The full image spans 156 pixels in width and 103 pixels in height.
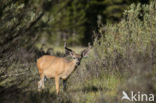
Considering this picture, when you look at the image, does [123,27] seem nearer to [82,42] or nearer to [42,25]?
[42,25]

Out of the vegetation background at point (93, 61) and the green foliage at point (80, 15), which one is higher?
the green foliage at point (80, 15)

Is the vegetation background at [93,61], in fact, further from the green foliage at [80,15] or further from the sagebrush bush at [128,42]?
the green foliage at [80,15]

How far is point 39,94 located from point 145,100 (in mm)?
2294

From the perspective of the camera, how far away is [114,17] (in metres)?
33.2

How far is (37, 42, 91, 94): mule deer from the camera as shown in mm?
7926

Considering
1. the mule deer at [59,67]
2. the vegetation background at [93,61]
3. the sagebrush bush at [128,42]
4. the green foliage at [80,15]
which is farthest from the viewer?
the green foliage at [80,15]

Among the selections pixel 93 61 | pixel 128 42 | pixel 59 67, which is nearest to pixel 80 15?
pixel 93 61

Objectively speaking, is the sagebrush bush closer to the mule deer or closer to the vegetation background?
the vegetation background

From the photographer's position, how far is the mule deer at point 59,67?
7.93 metres

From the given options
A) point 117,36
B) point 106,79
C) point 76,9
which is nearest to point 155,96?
point 106,79

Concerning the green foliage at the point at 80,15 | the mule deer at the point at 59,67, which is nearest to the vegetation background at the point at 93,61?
the mule deer at the point at 59,67

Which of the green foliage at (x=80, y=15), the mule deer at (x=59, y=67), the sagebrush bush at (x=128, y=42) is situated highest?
the green foliage at (x=80, y=15)

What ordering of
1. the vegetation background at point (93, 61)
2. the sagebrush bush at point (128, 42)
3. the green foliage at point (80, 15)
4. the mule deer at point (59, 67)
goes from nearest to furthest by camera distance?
1. the vegetation background at point (93, 61)
2. the sagebrush bush at point (128, 42)
3. the mule deer at point (59, 67)
4. the green foliage at point (80, 15)

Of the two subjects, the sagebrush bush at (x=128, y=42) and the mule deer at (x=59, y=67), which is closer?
the sagebrush bush at (x=128, y=42)
